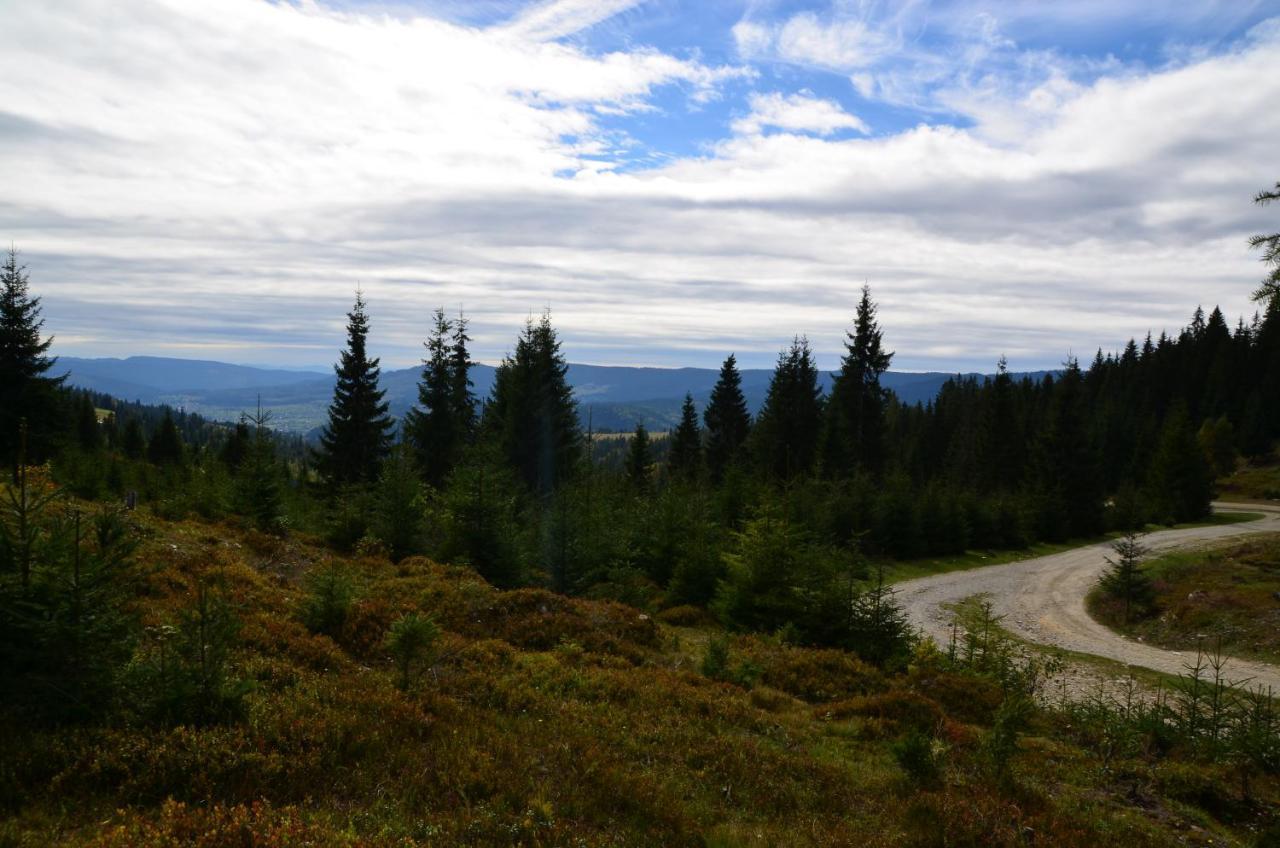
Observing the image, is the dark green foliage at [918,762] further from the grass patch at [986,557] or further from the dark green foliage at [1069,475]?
the dark green foliage at [1069,475]

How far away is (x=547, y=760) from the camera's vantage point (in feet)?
27.6

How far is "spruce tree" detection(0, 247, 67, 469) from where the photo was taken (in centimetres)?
3077

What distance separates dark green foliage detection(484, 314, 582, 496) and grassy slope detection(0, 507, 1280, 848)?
2714cm

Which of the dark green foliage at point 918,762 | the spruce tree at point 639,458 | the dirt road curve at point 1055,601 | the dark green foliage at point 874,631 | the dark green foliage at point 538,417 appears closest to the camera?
the dark green foliage at point 918,762

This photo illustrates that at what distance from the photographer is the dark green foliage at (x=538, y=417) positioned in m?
42.1

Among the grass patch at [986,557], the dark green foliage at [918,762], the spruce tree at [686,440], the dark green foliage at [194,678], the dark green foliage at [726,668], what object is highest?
the spruce tree at [686,440]

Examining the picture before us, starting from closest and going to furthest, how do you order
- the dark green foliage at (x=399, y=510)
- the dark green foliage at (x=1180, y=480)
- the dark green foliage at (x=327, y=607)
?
the dark green foliage at (x=327, y=607) → the dark green foliage at (x=399, y=510) → the dark green foliage at (x=1180, y=480)

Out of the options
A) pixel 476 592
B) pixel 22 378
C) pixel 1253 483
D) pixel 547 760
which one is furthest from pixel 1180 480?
pixel 22 378

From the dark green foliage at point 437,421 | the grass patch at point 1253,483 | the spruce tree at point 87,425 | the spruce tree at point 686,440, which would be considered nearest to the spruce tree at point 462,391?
the dark green foliage at point 437,421

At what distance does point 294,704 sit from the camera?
8438 mm

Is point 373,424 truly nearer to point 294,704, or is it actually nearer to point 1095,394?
point 294,704

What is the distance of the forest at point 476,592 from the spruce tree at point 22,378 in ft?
0.39

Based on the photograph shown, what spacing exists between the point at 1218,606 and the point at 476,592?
2900 cm

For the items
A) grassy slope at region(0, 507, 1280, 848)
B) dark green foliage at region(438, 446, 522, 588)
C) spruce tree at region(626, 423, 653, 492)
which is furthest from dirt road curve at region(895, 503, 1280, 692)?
spruce tree at region(626, 423, 653, 492)
